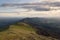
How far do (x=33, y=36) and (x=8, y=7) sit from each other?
405 centimetres

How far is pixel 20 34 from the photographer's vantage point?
19.4 m

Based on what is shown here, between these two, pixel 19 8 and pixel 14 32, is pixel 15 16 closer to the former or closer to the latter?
pixel 19 8

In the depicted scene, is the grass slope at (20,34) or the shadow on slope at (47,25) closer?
the shadow on slope at (47,25)

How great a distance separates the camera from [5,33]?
19.5 meters

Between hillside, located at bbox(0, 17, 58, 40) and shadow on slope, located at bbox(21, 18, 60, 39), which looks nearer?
shadow on slope, located at bbox(21, 18, 60, 39)

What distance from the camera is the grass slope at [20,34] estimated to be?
61.3 ft

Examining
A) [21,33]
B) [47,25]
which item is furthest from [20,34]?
[47,25]

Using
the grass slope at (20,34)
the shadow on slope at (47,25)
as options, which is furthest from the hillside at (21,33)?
the shadow on slope at (47,25)

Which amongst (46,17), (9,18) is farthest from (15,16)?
(46,17)

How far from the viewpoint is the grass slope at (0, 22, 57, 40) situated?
61.3 ft

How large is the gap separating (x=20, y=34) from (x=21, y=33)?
0.97 feet

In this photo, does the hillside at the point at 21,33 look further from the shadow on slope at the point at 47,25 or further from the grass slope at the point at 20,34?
the shadow on slope at the point at 47,25

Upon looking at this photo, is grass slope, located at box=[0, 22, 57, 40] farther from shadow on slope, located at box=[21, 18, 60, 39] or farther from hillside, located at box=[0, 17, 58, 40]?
shadow on slope, located at box=[21, 18, 60, 39]

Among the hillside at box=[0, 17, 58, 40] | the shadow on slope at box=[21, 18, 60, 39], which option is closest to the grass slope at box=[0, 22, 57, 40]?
the hillside at box=[0, 17, 58, 40]
